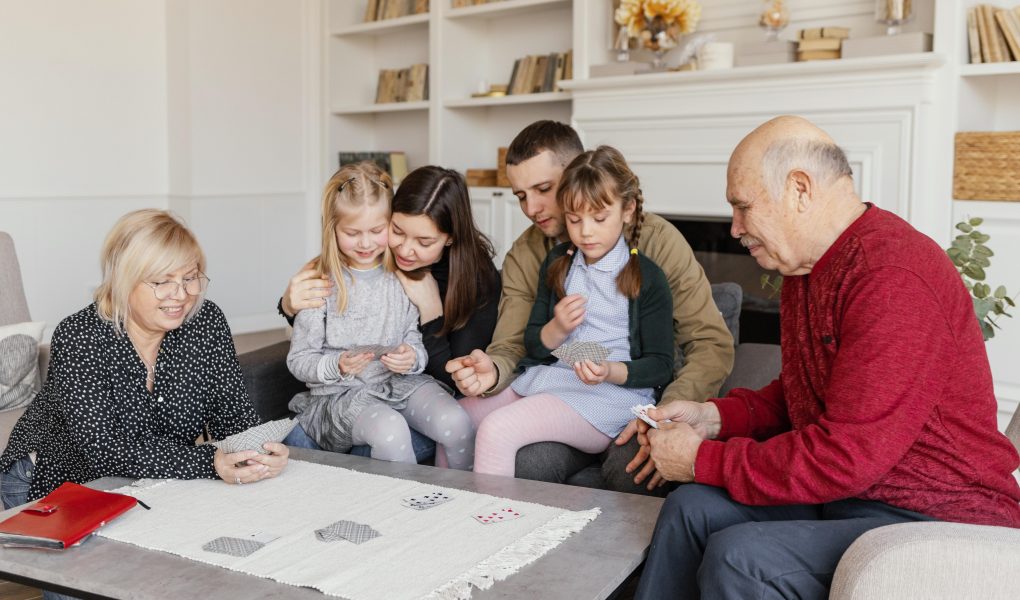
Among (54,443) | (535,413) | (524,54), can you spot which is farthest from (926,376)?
(524,54)

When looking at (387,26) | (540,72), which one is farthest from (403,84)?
(540,72)

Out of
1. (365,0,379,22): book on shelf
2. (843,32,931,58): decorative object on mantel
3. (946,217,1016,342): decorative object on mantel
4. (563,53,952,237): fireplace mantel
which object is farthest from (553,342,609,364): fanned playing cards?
(365,0,379,22): book on shelf

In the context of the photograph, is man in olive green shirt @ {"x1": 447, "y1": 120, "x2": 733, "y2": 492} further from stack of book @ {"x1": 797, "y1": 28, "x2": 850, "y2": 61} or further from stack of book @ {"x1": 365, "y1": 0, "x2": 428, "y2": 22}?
stack of book @ {"x1": 365, "y1": 0, "x2": 428, "y2": 22}

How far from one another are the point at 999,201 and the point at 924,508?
2536 mm

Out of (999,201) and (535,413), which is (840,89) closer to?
(999,201)

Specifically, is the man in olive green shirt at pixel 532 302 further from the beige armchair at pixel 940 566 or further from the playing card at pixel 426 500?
the beige armchair at pixel 940 566

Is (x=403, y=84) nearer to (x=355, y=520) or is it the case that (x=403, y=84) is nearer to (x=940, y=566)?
(x=355, y=520)

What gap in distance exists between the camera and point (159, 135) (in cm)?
609

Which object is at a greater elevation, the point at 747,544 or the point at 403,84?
the point at 403,84

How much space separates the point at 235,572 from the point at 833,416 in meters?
1.00

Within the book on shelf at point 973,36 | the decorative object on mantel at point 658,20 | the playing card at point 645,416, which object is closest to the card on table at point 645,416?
the playing card at point 645,416

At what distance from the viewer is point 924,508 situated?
1.64 metres

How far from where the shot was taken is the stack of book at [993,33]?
3.79m

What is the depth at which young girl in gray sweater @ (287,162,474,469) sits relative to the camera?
101 inches
